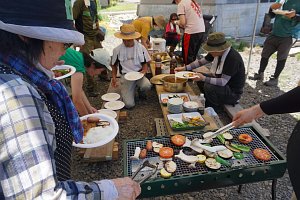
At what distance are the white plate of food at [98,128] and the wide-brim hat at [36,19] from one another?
1.20 m

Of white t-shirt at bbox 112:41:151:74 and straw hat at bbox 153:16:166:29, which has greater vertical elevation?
straw hat at bbox 153:16:166:29

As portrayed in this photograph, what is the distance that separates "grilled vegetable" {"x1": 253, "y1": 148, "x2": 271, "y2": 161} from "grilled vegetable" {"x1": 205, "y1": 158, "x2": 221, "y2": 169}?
0.38m

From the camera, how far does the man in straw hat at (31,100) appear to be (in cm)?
74

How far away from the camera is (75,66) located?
3.37 metres

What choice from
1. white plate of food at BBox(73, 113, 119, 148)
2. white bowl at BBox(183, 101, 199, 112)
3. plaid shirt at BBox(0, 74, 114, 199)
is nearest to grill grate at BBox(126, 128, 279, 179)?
white plate of food at BBox(73, 113, 119, 148)

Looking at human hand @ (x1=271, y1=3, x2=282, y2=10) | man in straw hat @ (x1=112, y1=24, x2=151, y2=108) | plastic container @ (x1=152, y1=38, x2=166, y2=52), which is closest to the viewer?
man in straw hat @ (x1=112, y1=24, x2=151, y2=108)

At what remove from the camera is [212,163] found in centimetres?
192

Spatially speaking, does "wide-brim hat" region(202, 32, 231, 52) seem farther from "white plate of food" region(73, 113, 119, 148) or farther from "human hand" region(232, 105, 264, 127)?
"white plate of food" region(73, 113, 119, 148)

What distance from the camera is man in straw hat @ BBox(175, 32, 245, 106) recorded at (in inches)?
147

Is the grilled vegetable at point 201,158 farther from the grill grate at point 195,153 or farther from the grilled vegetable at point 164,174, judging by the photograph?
the grilled vegetable at point 164,174

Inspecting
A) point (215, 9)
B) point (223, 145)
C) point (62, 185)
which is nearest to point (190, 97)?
point (223, 145)

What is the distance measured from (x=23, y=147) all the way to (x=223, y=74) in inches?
143

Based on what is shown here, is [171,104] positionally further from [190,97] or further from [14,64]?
[14,64]

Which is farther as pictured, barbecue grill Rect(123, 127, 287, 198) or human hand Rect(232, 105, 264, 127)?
human hand Rect(232, 105, 264, 127)
